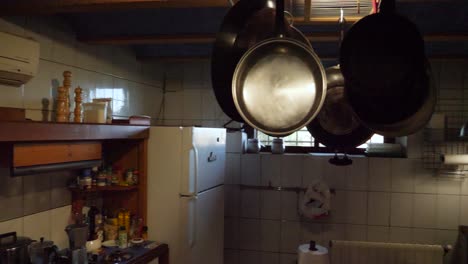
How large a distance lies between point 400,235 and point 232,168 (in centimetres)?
153

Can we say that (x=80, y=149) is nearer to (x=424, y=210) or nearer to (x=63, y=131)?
(x=63, y=131)

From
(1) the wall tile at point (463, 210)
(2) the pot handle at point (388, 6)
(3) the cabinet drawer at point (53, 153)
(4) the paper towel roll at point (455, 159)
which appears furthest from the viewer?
(1) the wall tile at point (463, 210)

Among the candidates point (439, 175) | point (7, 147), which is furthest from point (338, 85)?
point (439, 175)

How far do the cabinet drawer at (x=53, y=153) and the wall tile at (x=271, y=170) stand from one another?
1.52 metres

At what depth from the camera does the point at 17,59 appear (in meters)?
1.80

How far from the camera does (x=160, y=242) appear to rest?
247 centimetres

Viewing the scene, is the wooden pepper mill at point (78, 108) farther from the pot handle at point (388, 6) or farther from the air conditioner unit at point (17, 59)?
the pot handle at point (388, 6)

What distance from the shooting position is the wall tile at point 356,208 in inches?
121

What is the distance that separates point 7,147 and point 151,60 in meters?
1.70

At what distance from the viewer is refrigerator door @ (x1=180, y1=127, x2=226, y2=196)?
95.1 inches

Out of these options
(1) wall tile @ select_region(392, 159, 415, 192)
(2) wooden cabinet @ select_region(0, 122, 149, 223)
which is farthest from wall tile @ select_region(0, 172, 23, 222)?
(1) wall tile @ select_region(392, 159, 415, 192)

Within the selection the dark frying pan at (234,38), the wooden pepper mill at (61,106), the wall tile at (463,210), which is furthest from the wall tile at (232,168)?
the dark frying pan at (234,38)

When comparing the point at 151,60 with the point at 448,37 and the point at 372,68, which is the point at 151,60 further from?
the point at 372,68

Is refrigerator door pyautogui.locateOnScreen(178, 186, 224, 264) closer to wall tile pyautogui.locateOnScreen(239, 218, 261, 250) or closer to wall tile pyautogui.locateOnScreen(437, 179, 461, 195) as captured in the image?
wall tile pyautogui.locateOnScreen(239, 218, 261, 250)
